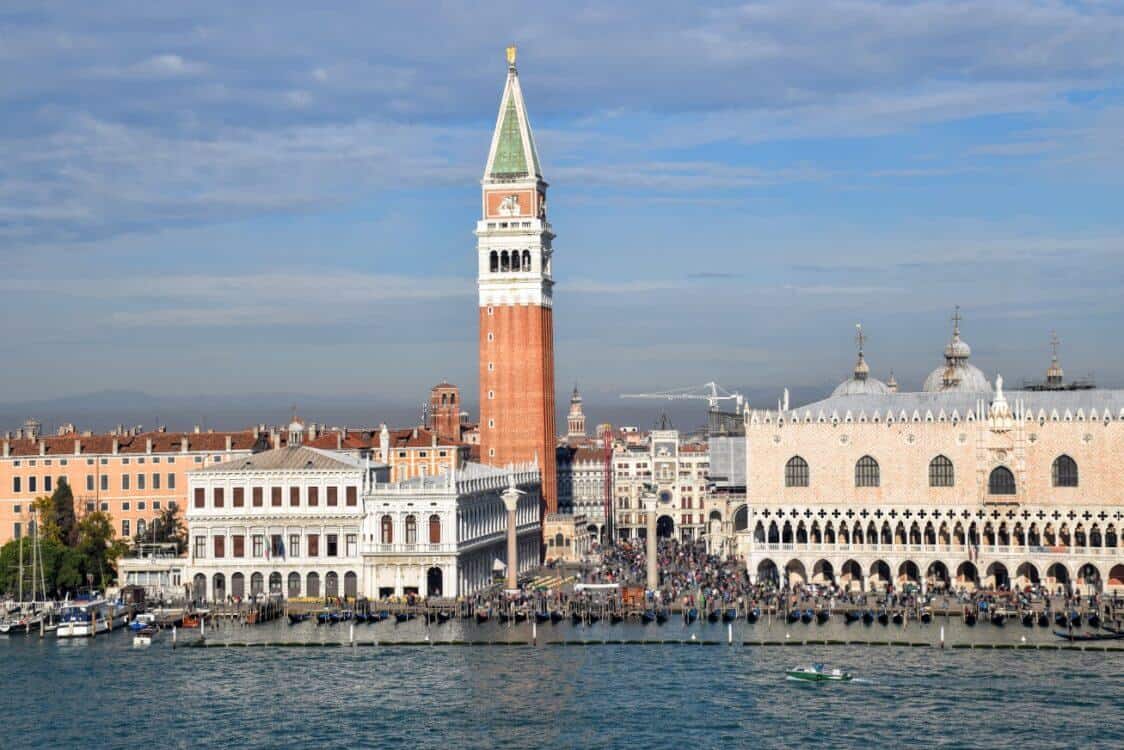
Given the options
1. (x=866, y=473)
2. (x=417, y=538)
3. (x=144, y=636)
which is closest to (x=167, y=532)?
(x=417, y=538)

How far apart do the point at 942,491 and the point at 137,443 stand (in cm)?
4049

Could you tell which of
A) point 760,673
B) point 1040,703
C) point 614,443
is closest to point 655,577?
point 760,673

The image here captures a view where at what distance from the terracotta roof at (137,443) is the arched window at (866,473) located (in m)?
31.7

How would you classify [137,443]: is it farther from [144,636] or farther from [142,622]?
[144,636]

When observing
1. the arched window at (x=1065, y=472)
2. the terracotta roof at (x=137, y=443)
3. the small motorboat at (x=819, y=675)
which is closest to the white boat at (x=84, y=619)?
the terracotta roof at (x=137, y=443)

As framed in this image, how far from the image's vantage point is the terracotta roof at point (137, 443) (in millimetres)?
88562

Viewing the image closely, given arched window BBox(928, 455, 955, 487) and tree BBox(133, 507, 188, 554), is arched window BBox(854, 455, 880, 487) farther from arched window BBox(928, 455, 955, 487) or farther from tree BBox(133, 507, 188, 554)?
tree BBox(133, 507, 188, 554)

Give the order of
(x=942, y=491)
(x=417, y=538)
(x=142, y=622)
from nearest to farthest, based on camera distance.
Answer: (x=142, y=622), (x=417, y=538), (x=942, y=491)

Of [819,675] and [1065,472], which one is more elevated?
[1065,472]

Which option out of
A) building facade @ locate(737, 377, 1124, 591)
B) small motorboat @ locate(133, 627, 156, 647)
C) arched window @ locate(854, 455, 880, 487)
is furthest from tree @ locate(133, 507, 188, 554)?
arched window @ locate(854, 455, 880, 487)

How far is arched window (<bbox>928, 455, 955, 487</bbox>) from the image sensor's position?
7462 cm

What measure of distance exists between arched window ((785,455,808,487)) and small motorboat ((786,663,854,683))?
2136 cm

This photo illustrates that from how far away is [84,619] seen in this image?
68625 mm

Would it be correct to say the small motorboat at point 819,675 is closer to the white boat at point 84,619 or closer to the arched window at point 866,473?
the arched window at point 866,473
